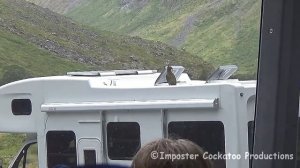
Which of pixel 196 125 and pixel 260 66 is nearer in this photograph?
pixel 260 66

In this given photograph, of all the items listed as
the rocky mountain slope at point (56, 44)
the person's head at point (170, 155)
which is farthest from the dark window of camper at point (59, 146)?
the rocky mountain slope at point (56, 44)

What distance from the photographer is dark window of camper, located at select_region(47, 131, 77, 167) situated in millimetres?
4884

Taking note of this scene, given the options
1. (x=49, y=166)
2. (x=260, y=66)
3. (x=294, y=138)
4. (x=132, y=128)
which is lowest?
(x=49, y=166)

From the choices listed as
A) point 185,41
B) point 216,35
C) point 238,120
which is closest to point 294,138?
point 238,120

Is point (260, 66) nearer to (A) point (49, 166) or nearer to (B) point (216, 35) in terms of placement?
(A) point (49, 166)

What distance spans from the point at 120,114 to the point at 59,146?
601mm

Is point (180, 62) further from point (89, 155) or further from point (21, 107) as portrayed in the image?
point (89, 155)

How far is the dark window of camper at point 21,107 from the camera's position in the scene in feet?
16.6

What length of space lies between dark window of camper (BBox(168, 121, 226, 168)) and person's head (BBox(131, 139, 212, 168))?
264cm

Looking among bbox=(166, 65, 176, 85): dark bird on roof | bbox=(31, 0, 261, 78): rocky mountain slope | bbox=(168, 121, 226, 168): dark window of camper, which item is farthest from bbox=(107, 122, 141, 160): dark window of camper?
bbox=(31, 0, 261, 78): rocky mountain slope

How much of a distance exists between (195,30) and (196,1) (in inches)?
13.2

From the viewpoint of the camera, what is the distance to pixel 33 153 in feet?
17.4

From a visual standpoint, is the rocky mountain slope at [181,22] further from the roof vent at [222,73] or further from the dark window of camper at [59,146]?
the dark window of camper at [59,146]

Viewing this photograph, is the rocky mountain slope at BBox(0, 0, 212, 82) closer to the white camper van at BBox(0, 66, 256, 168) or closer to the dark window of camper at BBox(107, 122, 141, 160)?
the white camper van at BBox(0, 66, 256, 168)
